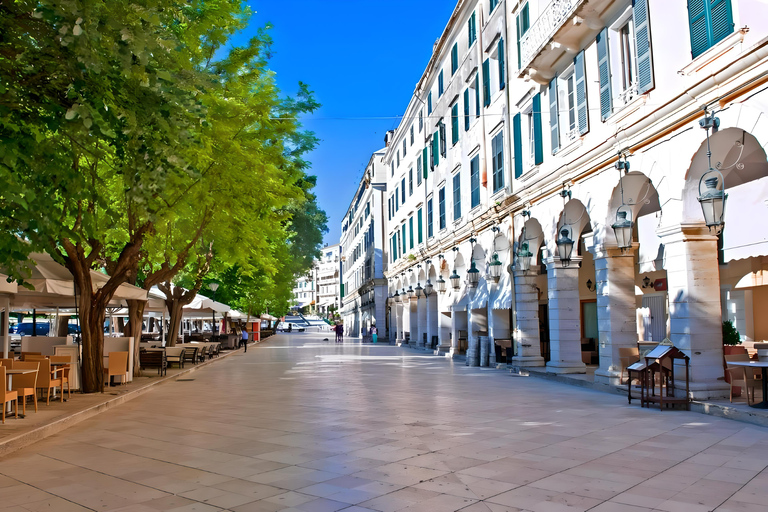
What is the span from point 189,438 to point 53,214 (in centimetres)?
377

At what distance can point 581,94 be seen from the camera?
1534 centimetres

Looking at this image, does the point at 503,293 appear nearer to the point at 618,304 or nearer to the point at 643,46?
the point at 618,304

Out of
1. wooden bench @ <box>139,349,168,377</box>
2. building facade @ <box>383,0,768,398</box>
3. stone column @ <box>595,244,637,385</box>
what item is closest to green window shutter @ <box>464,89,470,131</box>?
building facade @ <box>383,0,768,398</box>

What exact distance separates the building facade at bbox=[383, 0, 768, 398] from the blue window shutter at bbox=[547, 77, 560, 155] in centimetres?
6

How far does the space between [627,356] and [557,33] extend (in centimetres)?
779

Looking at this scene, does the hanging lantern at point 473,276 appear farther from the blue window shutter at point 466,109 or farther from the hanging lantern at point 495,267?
the blue window shutter at point 466,109

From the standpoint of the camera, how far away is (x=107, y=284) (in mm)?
14586

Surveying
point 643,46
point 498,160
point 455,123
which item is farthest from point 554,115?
point 455,123

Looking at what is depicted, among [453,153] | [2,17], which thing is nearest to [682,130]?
[2,17]

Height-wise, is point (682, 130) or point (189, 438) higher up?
point (682, 130)

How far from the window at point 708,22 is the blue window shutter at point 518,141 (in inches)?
333

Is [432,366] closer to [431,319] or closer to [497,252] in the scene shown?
[497,252]

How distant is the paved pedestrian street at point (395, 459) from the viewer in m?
5.73

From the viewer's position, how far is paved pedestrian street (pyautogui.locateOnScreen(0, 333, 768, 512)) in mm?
5727
